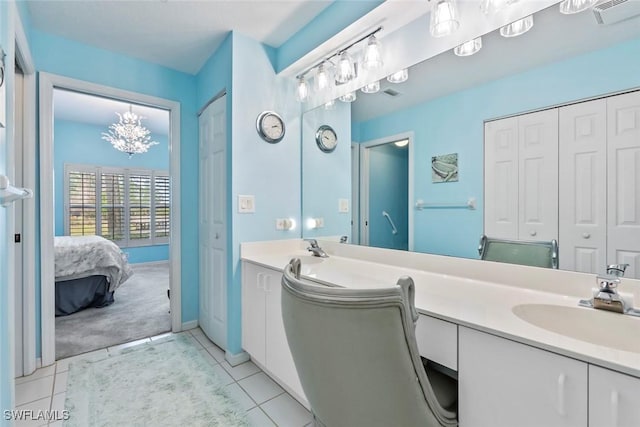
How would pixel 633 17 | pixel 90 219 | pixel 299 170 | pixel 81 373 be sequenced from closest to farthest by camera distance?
pixel 633 17, pixel 81 373, pixel 299 170, pixel 90 219

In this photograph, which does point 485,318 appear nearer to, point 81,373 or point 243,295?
point 243,295

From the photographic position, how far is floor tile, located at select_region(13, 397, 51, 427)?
1562mm

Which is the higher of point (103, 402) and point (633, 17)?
point (633, 17)

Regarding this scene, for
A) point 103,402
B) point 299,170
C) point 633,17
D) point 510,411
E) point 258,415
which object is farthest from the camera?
point 299,170

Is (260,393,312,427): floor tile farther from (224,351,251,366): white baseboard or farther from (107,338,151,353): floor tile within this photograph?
(107,338,151,353): floor tile

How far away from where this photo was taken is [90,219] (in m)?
5.48

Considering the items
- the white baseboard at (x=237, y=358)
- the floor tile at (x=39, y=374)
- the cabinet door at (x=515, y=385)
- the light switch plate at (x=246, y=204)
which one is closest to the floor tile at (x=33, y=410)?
the floor tile at (x=39, y=374)

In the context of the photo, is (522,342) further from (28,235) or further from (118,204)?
(118,204)

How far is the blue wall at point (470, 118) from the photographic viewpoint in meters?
1.07

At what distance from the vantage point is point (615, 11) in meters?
1.06

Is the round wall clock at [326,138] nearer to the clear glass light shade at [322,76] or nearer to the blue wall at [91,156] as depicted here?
the clear glass light shade at [322,76]

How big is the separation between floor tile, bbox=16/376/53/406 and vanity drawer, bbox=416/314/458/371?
2305 mm

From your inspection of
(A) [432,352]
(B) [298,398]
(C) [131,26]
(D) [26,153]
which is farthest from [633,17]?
(D) [26,153]

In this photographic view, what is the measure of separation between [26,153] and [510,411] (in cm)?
303
